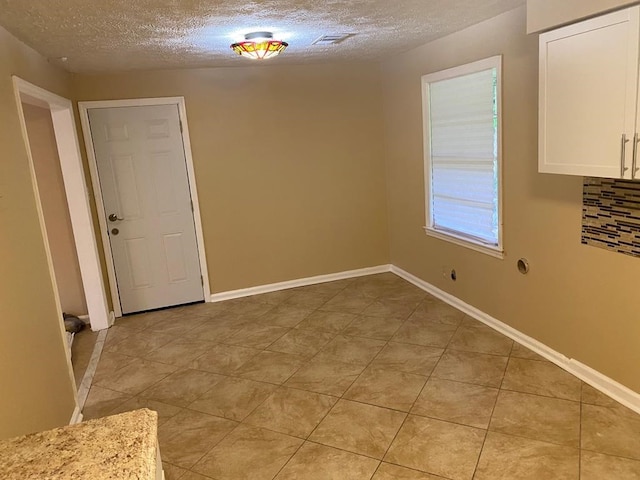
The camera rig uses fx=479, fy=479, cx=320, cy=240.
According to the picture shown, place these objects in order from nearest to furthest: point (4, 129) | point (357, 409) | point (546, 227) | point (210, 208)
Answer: point (4, 129), point (357, 409), point (546, 227), point (210, 208)

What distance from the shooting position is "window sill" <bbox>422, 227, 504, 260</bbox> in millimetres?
3667

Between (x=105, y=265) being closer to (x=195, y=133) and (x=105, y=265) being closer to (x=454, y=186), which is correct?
(x=195, y=133)

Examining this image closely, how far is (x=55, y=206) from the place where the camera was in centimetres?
445

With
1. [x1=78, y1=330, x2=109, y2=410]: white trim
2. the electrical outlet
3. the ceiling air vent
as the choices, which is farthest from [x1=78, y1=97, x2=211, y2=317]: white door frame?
the electrical outlet

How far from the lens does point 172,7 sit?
8.00 ft

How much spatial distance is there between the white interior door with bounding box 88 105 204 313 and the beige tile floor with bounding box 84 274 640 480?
19.2 inches

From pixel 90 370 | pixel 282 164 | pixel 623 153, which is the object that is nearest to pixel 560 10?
pixel 623 153

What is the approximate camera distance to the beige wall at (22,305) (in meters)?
2.08

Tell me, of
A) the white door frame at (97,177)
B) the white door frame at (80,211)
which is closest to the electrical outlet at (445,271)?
the white door frame at (97,177)

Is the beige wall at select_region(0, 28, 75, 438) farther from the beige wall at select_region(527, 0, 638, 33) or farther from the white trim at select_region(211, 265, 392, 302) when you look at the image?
the beige wall at select_region(527, 0, 638, 33)

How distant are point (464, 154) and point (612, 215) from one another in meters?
1.51

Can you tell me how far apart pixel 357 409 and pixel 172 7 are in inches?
96.4

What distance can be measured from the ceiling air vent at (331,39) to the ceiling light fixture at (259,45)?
0.37 meters

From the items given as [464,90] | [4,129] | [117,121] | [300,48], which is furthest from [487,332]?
[117,121]
